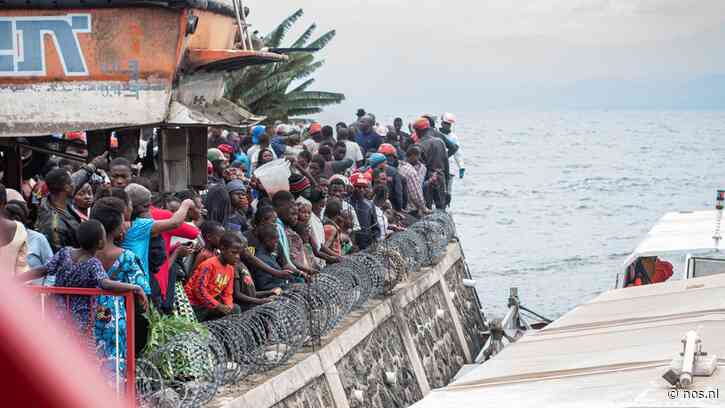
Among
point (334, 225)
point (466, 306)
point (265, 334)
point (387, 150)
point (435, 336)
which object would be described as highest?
point (387, 150)

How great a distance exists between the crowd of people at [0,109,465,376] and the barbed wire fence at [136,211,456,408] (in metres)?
0.21

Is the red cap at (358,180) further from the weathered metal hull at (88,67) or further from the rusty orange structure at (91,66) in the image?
the weathered metal hull at (88,67)

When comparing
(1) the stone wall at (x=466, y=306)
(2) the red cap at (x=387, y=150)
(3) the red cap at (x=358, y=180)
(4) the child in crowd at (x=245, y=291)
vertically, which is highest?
(2) the red cap at (x=387, y=150)

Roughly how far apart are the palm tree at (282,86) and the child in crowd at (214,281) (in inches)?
683

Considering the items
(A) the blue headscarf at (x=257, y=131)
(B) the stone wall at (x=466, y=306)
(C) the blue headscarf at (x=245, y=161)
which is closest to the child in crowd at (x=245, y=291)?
(C) the blue headscarf at (x=245, y=161)

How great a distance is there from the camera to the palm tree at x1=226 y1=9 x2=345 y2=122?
2747cm

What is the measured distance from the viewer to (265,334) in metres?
9.23

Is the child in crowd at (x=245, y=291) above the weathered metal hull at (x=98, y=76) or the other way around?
the other way around

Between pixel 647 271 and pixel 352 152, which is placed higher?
pixel 352 152

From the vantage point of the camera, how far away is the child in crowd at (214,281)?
28.6 feet

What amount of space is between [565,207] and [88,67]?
2193 inches

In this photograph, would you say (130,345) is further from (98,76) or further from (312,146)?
(312,146)

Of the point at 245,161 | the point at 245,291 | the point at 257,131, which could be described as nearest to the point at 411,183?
the point at 257,131

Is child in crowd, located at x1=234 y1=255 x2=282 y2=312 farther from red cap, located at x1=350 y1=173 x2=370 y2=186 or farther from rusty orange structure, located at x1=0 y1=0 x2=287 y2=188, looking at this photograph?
red cap, located at x1=350 y1=173 x2=370 y2=186
